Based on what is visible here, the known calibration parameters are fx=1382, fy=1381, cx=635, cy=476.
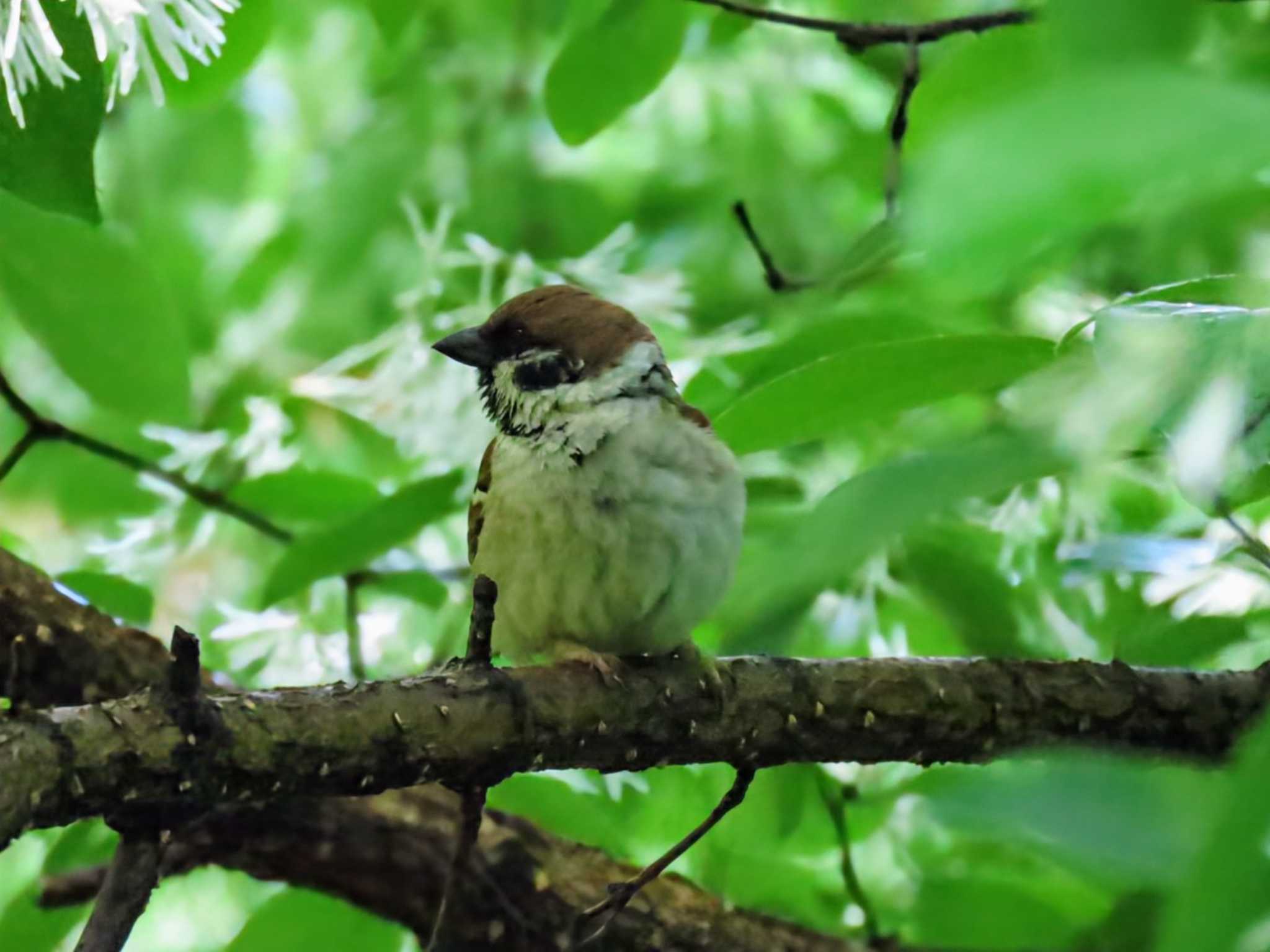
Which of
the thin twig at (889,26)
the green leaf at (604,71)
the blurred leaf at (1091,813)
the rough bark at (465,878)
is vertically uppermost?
the blurred leaf at (1091,813)

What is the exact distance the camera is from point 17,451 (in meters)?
1.64

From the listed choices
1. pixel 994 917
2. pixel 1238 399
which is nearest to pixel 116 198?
pixel 994 917

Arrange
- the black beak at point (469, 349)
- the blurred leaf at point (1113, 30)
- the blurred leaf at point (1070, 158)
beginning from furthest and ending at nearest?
the black beak at point (469, 349) → the blurred leaf at point (1113, 30) → the blurred leaf at point (1070, 158)

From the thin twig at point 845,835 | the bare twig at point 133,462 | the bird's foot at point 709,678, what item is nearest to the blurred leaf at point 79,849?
the bare twig at point 133,462

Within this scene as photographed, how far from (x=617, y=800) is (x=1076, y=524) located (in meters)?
0.70

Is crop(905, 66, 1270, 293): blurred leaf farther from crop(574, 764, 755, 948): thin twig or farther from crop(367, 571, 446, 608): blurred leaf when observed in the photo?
crop(367, 571, 446, 608): blurred leaf

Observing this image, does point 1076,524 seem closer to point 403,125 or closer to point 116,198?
point 403,125

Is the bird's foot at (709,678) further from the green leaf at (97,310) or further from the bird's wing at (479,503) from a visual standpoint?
the green leaf at (97,310)

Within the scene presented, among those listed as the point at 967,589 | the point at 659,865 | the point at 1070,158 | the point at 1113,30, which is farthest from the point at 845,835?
the point at 1070,158

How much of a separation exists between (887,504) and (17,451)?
1446mm

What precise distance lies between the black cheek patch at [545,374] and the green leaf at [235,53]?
0.52m

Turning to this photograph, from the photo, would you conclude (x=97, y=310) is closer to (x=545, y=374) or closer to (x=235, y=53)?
(x=235, y=53)

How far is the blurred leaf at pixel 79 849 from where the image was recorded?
158cm

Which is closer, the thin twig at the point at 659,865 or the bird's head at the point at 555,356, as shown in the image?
the thin twig at the point at 659,865
